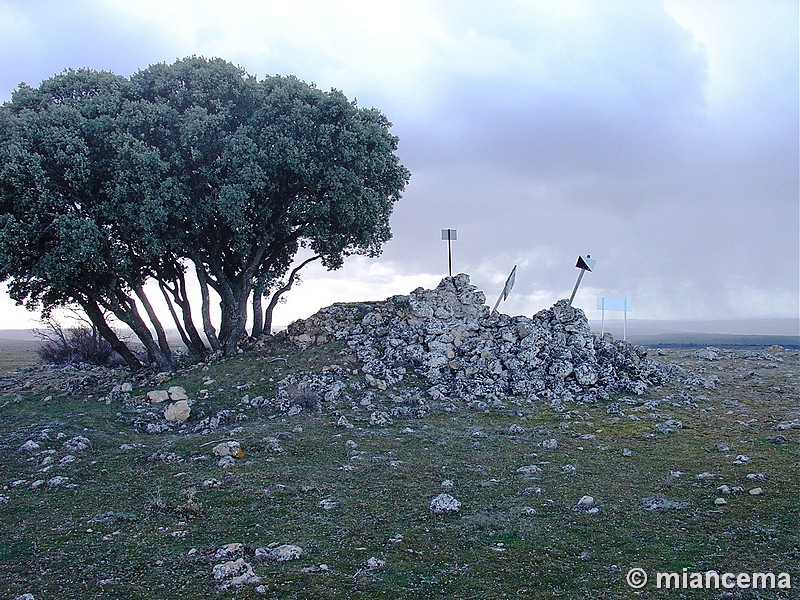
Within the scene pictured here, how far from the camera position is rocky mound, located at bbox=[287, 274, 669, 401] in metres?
18.3

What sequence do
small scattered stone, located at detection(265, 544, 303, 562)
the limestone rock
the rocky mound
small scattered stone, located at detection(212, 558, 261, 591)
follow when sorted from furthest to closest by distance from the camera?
the rocky mound → the limestone rock → small scattered stone, located at detection(265, 544, 303, 562) → small scattered stone, located at detection(212, 558, 261, 591)

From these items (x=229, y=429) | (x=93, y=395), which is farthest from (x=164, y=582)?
(x=93, y=395)

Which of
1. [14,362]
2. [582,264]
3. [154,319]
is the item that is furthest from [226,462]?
[14,362]

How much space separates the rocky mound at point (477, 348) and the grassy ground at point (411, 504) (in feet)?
7.37

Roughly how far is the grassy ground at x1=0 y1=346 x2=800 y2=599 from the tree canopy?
6725 mm

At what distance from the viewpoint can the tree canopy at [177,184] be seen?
19328 millimetres

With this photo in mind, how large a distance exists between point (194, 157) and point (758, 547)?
18709 millimetres

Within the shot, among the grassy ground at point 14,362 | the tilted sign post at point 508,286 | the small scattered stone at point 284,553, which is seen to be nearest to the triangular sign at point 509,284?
the tilted sign post at point 508,286

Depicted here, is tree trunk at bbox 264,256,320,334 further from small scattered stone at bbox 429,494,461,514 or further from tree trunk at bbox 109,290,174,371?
small scattered stone at bbox 429,494,461,514

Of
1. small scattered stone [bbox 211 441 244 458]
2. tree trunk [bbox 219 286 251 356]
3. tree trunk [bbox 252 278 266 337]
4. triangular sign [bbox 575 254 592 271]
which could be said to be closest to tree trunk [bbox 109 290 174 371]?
tree trunk [bbox 219 286 251 356]

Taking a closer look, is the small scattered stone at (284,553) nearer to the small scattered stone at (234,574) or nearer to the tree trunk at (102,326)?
the small scattered stone at (234,574)

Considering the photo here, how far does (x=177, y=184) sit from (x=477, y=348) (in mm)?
11197

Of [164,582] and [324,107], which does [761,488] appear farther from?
[324,107]

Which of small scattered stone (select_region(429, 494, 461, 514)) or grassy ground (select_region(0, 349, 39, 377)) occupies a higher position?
grassy ground (select_region(0, 349, 39, 377))
